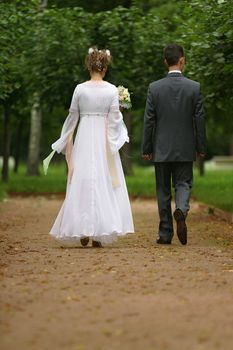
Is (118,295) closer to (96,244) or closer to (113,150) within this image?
(96,244)

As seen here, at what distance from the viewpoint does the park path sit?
593 cm

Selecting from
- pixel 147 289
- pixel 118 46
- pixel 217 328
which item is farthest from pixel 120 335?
pixel 118 46

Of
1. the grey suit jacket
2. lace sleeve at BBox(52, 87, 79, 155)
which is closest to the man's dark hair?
the grey suit jacket

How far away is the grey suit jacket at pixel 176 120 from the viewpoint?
1154 cm

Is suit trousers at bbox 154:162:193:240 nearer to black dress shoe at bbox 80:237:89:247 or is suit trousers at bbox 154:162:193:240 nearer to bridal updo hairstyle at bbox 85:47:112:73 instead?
black dress shoe at bbox 80:237:89:247

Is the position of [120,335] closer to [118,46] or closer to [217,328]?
[217,328]

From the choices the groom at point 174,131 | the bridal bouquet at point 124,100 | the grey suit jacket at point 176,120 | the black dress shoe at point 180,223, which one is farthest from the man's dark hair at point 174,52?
the black dress shoe at point 180,223

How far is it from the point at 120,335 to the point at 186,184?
577 centimetres

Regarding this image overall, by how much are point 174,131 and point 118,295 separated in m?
4.39

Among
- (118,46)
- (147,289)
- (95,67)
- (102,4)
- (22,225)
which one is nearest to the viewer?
(147,289)

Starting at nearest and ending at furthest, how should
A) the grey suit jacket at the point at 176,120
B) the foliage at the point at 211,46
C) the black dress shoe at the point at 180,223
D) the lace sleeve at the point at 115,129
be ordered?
the black dress shoe at the point at 180,223 < the lace sleeve at the point at 115,129 < the grey suit jacket at the point at 176,120 < the foliage at the point at 211,46

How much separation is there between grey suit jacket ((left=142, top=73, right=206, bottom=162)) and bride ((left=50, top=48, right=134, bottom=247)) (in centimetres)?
45

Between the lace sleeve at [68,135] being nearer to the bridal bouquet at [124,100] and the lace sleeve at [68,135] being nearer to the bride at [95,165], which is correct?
the bride at [95,165]

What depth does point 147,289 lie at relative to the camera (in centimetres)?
779
